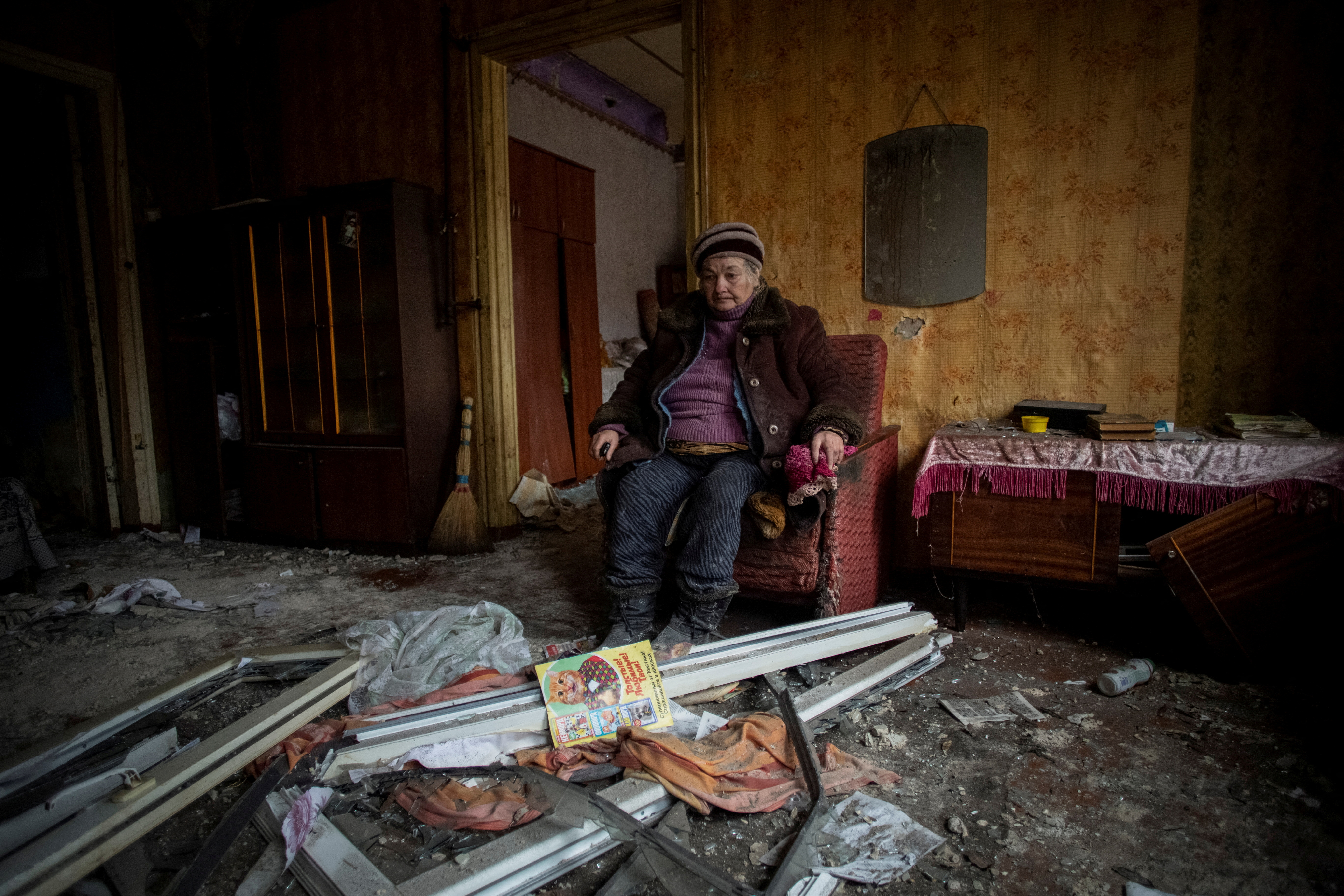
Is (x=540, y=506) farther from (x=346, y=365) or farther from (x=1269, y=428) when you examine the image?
(x=1269, y=428)

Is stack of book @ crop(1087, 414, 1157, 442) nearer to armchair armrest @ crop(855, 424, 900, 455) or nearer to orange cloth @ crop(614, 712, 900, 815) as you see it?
armchair armrest @ crop(855, 424, 900, 455)

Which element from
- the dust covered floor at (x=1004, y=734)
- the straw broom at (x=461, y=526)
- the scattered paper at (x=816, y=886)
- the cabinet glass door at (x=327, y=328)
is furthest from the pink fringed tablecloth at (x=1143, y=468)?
the cabinet glass door at (x=327, y=328)

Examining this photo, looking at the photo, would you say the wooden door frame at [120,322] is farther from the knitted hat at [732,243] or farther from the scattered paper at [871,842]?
the scattered paper at [871,842]

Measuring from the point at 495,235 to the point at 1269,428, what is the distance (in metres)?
3.33

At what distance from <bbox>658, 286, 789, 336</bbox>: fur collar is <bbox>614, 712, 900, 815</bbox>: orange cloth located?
4.21ft

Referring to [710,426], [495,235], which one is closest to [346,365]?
[495,235]

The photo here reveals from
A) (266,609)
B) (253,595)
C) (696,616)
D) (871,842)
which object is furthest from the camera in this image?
(253,595)

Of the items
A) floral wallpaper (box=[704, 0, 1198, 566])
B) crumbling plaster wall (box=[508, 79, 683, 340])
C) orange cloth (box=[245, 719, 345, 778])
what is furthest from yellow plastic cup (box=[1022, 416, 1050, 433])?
crumbling plaster wall (box=[508, 79, 683, 340])

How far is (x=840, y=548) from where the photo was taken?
207 centimetres

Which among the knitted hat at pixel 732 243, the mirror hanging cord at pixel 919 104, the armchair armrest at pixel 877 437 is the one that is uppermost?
the mirror hanging cord at pixel 919 104

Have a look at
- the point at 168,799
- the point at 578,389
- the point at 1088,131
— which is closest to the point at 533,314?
the point at 578,389

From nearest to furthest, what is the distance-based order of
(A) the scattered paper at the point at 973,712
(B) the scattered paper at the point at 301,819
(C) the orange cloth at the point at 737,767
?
(B) the scattered paper at the point at 301,819 < (C) the orange cloth at the point at 737,767 < (A) the scattered paper at the point at 973,712

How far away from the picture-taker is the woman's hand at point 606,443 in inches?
93.5

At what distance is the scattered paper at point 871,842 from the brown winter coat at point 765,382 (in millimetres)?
1061
